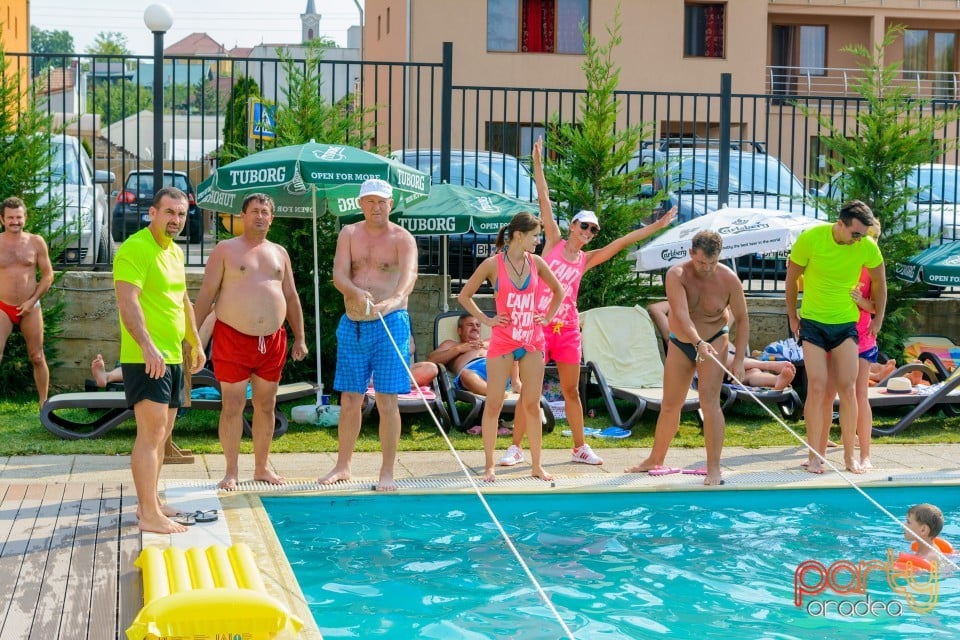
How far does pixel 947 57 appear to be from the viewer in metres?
35.0

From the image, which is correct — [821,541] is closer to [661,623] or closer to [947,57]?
[661,623]

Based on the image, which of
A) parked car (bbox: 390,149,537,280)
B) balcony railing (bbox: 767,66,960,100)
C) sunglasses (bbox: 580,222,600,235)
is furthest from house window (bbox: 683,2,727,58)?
sunglasses (bbox: 580,222,600,235)

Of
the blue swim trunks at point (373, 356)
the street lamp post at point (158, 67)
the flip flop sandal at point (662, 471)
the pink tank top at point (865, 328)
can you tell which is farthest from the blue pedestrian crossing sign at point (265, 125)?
the pink tank top at point (865, 328)

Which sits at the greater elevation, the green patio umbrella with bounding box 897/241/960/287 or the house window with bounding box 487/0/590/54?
the house window with bounding box 487/0/590/54

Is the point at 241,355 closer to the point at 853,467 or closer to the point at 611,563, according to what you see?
the point at 611,563

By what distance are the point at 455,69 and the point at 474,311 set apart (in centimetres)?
2008

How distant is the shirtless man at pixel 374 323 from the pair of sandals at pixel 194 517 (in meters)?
1.15

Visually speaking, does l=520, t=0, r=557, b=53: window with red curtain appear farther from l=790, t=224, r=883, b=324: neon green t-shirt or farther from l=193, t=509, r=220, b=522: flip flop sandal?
l=193, t=509, r=220, b=522: flip flop sandal

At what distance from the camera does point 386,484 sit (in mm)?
7227

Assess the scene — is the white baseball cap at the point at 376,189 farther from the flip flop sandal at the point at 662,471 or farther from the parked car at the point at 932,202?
the parked car at the point at 932,202

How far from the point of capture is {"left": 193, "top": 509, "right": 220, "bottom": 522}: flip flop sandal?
6215 millimetres

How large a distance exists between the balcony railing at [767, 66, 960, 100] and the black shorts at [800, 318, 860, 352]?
24.4 m

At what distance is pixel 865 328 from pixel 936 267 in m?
2.17

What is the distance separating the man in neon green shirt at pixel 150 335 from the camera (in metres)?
5.86
